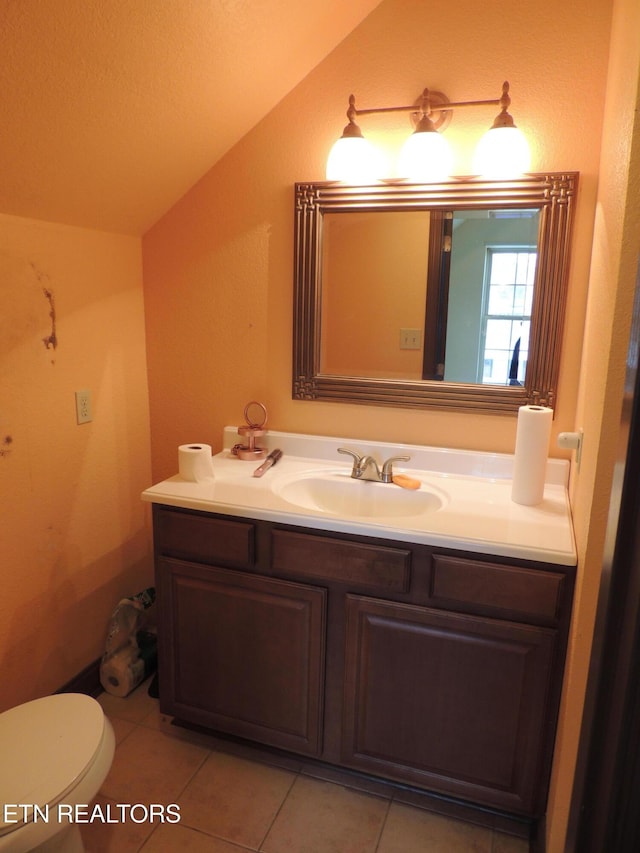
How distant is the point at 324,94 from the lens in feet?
5.91

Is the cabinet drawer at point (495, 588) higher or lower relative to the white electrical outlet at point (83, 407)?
lower

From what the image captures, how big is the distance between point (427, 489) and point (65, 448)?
3.76 ft

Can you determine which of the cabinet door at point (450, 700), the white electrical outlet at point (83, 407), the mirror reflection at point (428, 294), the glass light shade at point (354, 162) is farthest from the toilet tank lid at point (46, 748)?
the glass light shade at point (354, 162)

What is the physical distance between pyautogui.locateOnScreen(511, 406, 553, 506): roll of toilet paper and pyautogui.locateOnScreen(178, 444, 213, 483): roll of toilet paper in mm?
900

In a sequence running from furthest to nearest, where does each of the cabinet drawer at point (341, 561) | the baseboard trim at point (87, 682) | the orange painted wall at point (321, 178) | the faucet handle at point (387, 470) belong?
the baseboard trim at point (87, 682), the faucet handle at point (387, 470), the orange painted wall at point (321, 178), the cabinet drawer at point (341, 561)

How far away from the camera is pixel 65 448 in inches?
71.9

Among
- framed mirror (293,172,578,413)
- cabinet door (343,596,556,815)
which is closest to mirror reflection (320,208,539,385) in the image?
framed mirror (293,172,578,413)

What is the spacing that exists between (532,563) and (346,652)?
55cm

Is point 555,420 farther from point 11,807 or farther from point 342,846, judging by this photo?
point 11,807

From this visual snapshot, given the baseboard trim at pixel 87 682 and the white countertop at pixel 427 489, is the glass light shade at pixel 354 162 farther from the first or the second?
the baseboard trim at pixel 87 682

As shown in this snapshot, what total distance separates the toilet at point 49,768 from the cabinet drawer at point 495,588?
87cm

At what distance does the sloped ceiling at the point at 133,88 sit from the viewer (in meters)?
1.21

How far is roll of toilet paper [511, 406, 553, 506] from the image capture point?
1553 mm

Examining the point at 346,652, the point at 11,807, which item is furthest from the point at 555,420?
the point at 11,807
